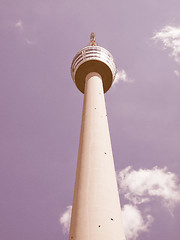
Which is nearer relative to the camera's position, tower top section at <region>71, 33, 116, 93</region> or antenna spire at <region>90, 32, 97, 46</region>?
tower top section at <region>71, 33, 116, 93</region>

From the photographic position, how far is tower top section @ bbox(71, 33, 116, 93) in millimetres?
37500

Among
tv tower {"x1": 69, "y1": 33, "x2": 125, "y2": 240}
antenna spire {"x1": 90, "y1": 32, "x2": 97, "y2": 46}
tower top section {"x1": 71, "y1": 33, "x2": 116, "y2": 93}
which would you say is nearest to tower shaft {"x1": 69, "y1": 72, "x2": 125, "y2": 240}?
tv tower {"x1": 69, "y1": 33, "x2": 125, "y2": 240}

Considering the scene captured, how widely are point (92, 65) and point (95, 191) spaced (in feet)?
84.2

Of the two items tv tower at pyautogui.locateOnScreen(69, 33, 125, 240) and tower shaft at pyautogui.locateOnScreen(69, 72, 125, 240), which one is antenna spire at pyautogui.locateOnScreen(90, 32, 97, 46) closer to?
tv tower at pyautogui.locateOnScreen(69, 33, 125, 240)

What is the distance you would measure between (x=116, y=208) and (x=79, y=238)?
10.7 feet

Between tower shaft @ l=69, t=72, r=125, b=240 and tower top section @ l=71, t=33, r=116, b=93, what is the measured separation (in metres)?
16.3

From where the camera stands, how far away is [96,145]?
19.3 m

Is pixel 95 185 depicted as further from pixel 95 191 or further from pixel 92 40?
pixel 92 40

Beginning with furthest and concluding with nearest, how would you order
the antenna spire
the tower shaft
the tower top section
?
the antenna spire → the tower top section → the tower shaft

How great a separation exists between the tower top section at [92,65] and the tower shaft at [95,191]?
53.5 ft

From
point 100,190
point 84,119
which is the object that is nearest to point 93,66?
point 84,119

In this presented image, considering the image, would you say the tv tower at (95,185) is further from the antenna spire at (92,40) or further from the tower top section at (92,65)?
the antenna spire at (92,40)

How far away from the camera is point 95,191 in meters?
15.3

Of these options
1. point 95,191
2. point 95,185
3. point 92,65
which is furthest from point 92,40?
point 95,191
